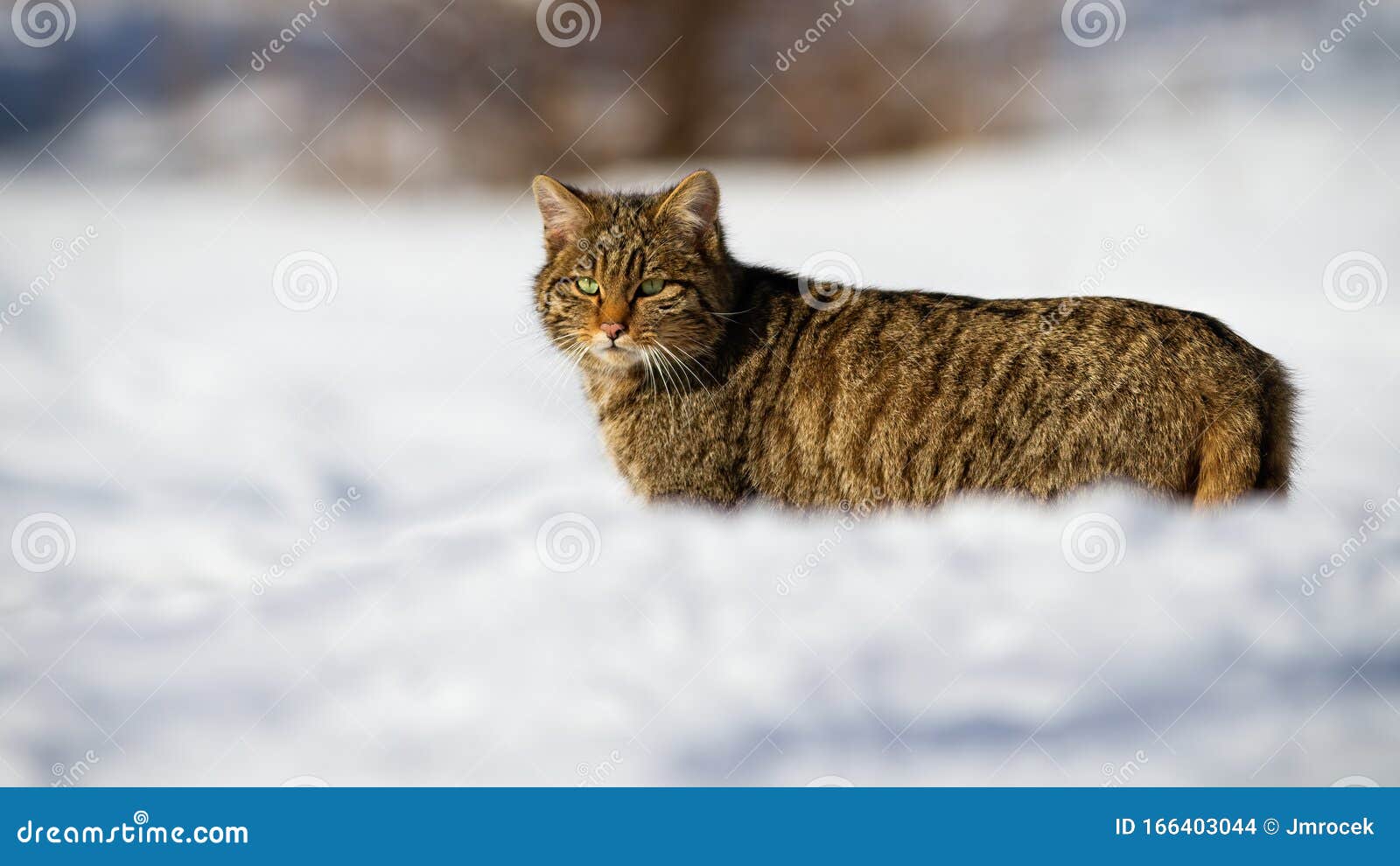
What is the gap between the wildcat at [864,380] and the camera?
3396 mm

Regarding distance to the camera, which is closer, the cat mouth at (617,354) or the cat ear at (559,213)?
the cat mouth at (617,354)

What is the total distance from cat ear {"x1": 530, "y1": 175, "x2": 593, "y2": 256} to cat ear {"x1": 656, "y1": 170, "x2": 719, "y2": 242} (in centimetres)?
26

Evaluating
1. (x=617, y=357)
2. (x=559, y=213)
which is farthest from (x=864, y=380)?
(x=559, y=213)

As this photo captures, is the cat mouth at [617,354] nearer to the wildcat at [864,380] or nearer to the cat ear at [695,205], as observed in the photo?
Answer: the wildcat at [864,380]

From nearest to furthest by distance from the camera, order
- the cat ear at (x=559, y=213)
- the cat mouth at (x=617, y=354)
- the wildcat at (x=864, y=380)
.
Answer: the wildcat at (x=864, y=380) → the cat mouth at (x=617, y=354) → the cat ear at (x=559, y=213)

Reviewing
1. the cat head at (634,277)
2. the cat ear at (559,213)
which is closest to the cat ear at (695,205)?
the cat head at (634,277)

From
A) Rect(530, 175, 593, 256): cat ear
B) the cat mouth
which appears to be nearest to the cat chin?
the cat mouth

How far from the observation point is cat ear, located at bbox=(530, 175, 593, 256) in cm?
385

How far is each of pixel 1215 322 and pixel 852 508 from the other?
1205 millimetres

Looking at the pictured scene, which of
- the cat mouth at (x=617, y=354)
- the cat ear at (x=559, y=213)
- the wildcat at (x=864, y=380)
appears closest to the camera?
the wildcat at (x=864, y=380)

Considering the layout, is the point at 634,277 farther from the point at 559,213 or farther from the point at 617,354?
the point at 559,213

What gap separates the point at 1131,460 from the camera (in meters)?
3.37

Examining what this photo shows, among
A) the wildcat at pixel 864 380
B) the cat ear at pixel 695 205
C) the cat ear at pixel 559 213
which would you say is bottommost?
the wildcat at pixel 864 380

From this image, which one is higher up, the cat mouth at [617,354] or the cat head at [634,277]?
the cat head at [634,277]
